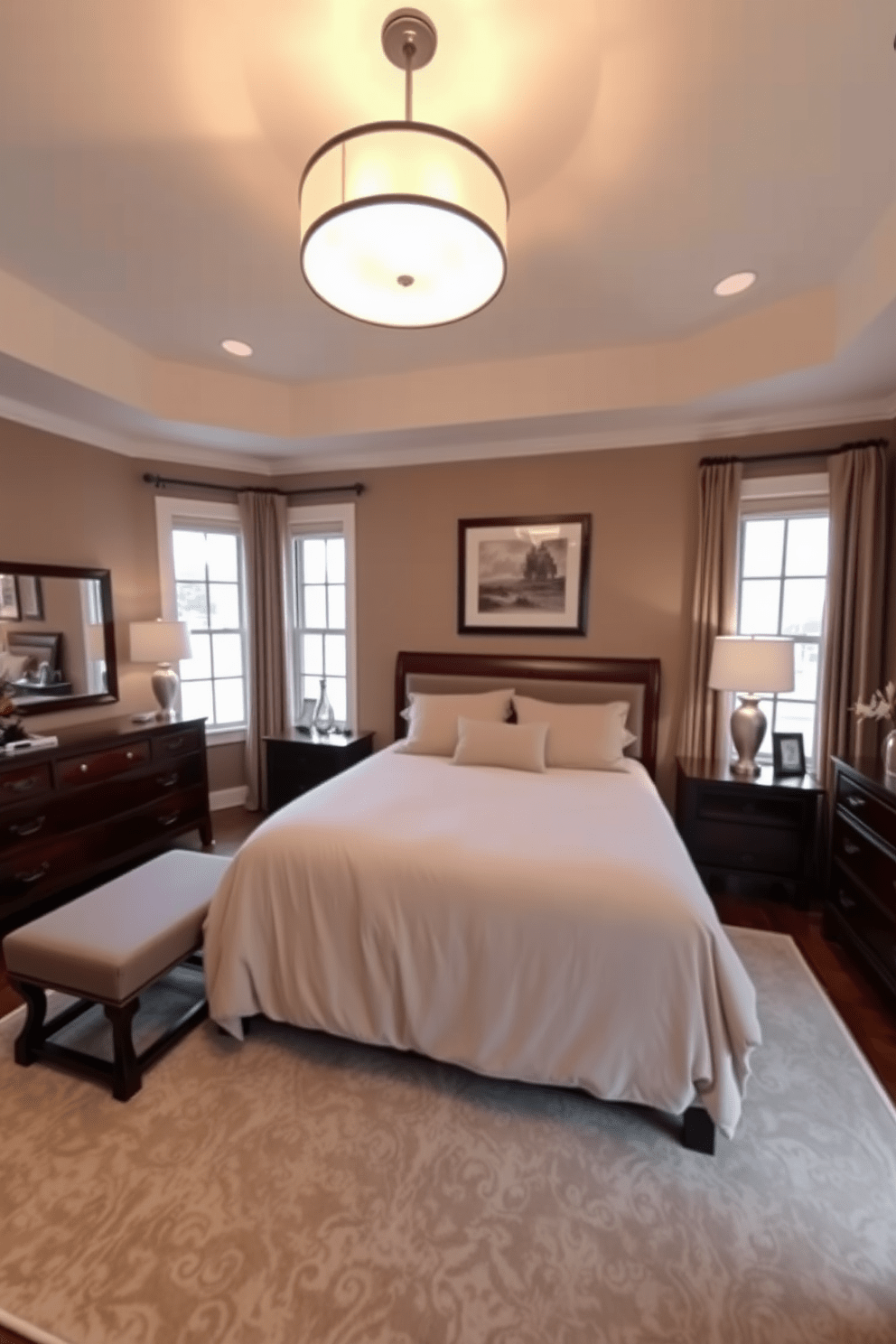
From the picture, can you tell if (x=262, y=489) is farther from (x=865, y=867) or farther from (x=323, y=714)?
(x=865, y=867)

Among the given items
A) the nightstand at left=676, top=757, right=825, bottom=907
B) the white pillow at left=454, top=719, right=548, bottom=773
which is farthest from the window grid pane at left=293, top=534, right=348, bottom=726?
the nightstand at left=676, top=757, right=825, bottom=907

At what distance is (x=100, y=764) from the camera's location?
320 centimetres

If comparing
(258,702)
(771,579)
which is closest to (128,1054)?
(258,702)

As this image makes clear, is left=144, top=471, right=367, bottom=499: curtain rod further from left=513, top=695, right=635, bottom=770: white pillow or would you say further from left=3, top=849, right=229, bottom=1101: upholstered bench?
left=3, top=849, right=229, bottom=1101: upholstered bench

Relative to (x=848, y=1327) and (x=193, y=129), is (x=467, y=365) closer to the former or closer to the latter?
(x=193, y=129)

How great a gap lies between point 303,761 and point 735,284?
366 centimetres

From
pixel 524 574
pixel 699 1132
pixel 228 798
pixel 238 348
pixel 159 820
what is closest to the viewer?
pixel 699 1132

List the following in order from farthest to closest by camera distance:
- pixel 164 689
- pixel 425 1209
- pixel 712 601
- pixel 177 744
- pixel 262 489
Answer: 1. pixel 262 489
2. pixel 164 689
3. pixel 177 744
4. pixel 712 601
5. pixel 425 1209

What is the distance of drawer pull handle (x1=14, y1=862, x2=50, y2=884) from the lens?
276 cm

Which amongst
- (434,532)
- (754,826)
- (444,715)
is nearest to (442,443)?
(434,532)

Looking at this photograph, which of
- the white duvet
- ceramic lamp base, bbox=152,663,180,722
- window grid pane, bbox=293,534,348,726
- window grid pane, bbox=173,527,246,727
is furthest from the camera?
window grid pane, bbox=293,534,348,726

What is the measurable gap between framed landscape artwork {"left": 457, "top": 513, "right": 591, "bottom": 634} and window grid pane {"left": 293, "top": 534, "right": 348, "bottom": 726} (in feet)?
3.43

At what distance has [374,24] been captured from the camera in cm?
142

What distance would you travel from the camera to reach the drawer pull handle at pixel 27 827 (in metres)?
2.76
